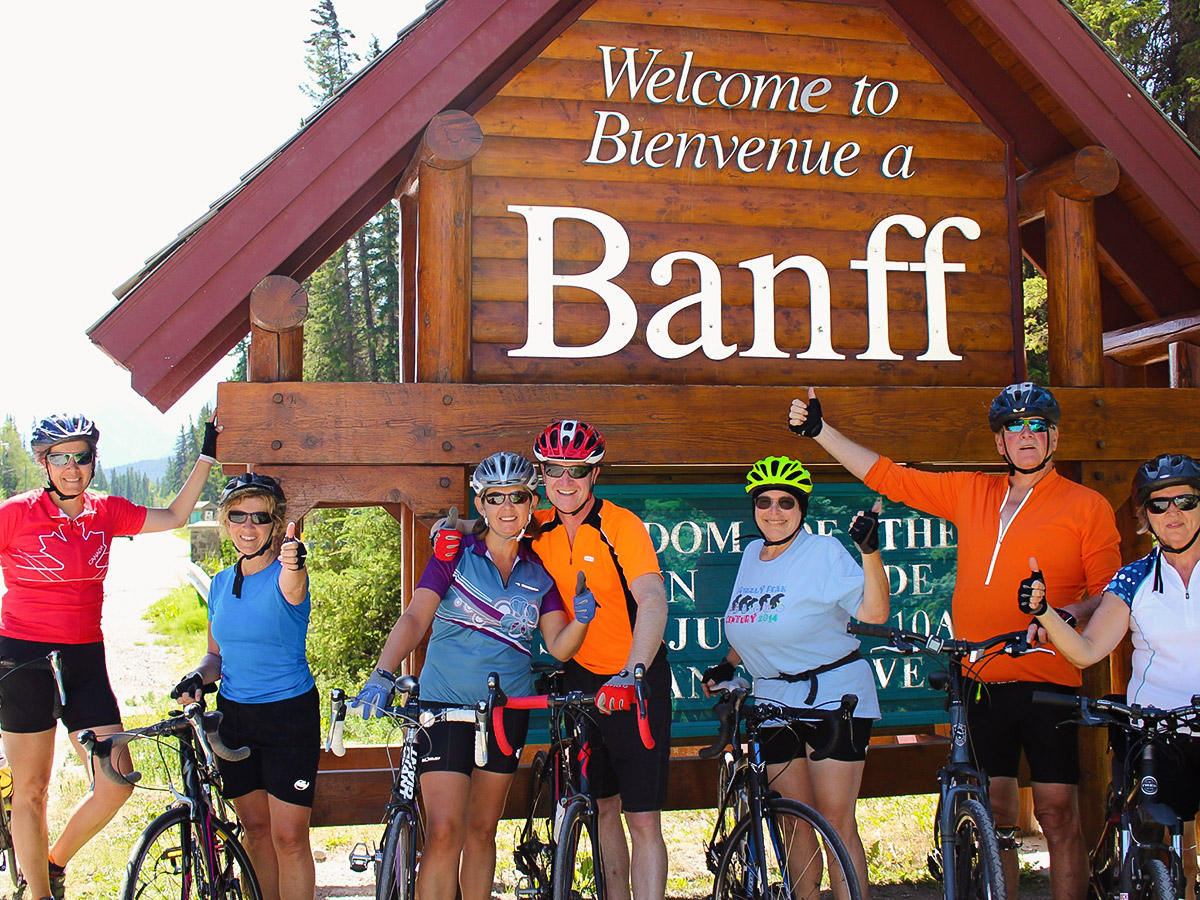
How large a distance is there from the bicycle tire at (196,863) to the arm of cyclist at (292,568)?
0.90 meters

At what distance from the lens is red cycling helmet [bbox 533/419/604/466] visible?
4.25 meters

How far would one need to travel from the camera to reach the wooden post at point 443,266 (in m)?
5.30

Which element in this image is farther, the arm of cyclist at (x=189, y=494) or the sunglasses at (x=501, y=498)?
the arm of cyclist at (x=189, y=494)

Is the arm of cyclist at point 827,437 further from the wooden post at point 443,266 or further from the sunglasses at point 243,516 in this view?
the sunglasses at point 243,516

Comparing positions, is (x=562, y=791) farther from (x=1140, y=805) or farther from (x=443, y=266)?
(x=443, y=266)

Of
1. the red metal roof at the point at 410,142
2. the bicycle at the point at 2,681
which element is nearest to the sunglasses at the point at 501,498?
the red metal roof at the point at 410,142

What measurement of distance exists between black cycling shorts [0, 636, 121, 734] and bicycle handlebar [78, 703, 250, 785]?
120 centimetres

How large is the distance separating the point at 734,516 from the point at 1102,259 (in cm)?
315

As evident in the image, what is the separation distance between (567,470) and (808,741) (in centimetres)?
146

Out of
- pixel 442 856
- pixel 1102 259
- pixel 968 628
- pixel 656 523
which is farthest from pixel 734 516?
pixel 1102 259

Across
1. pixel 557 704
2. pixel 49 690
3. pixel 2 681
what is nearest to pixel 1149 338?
pixel 557 704

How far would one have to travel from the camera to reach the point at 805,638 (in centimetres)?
411

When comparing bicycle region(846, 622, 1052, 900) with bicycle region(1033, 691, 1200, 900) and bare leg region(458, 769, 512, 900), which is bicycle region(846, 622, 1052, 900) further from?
bare leg region(458, 769, 512, 900)

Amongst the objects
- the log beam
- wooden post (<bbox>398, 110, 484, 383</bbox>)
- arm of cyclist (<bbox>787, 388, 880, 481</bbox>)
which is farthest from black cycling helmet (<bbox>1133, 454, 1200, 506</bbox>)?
wooden post (<bbox>398, 110, 484, 383</bbox>)
